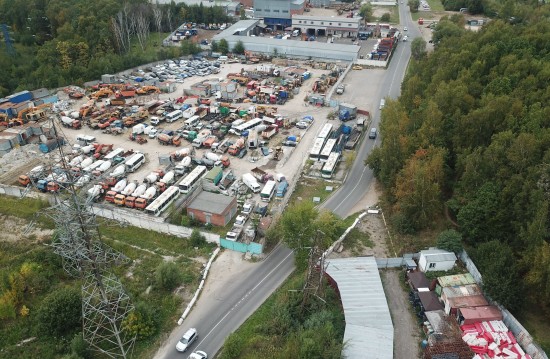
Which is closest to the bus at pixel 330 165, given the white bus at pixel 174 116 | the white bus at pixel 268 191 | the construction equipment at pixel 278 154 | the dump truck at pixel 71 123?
the white bus at pixel 268 191

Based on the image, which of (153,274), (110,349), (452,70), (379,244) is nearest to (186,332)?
(110,349)

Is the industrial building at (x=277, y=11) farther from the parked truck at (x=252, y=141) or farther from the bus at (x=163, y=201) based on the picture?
the bus at (x=163, y=201)

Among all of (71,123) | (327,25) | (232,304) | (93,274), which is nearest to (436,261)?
(232,304)

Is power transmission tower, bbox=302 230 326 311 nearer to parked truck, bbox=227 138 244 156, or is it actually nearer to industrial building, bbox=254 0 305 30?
parked truck, bbox=227 138 244 156

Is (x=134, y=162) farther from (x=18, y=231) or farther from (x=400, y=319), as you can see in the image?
(x=400, y=319)

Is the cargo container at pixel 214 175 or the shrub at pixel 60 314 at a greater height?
the cargo container at pixel 214 175

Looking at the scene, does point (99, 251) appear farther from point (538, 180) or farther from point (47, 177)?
point (538, 180)
